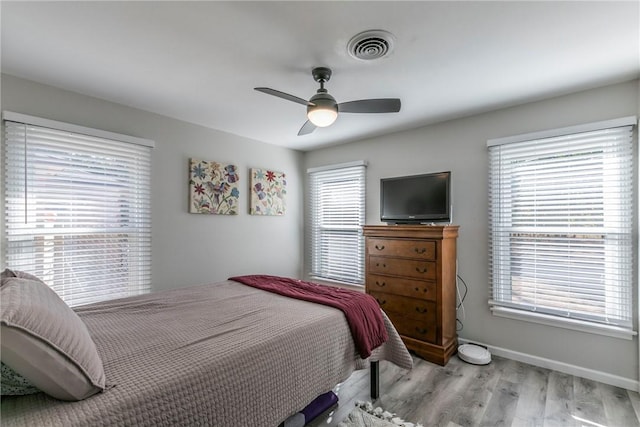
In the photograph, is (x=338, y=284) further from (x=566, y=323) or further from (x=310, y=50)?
(x=310, y=50)

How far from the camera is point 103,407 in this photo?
969 millimetres

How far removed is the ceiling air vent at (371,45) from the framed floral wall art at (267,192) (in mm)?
2358

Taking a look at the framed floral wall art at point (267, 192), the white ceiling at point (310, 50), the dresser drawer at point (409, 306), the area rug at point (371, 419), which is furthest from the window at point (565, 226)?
the framed floral wall art at point (267, 192)

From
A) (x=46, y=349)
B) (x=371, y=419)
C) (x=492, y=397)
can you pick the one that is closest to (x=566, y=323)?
(x=492, y=397)

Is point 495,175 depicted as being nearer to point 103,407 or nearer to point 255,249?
point 255,249

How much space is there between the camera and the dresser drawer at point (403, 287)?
2.89 m

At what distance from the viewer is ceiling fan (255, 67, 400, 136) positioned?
2.03 m

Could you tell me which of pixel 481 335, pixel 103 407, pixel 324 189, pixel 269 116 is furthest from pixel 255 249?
pixel 103 407

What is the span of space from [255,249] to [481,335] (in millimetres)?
2808

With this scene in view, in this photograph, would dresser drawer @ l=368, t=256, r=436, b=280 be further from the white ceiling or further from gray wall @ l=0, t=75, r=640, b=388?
the white ceiling

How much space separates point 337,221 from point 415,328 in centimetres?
181

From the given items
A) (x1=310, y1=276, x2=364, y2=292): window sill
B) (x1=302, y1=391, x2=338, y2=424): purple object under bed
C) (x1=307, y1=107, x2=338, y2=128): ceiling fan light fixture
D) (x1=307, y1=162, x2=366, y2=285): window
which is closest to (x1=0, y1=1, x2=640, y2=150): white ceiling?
(x1=307, y1=107, x2=338, y2=128): ceiling fan light fixture

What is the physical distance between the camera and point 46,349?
942mm

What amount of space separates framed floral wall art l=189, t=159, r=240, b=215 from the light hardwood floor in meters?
2.33
